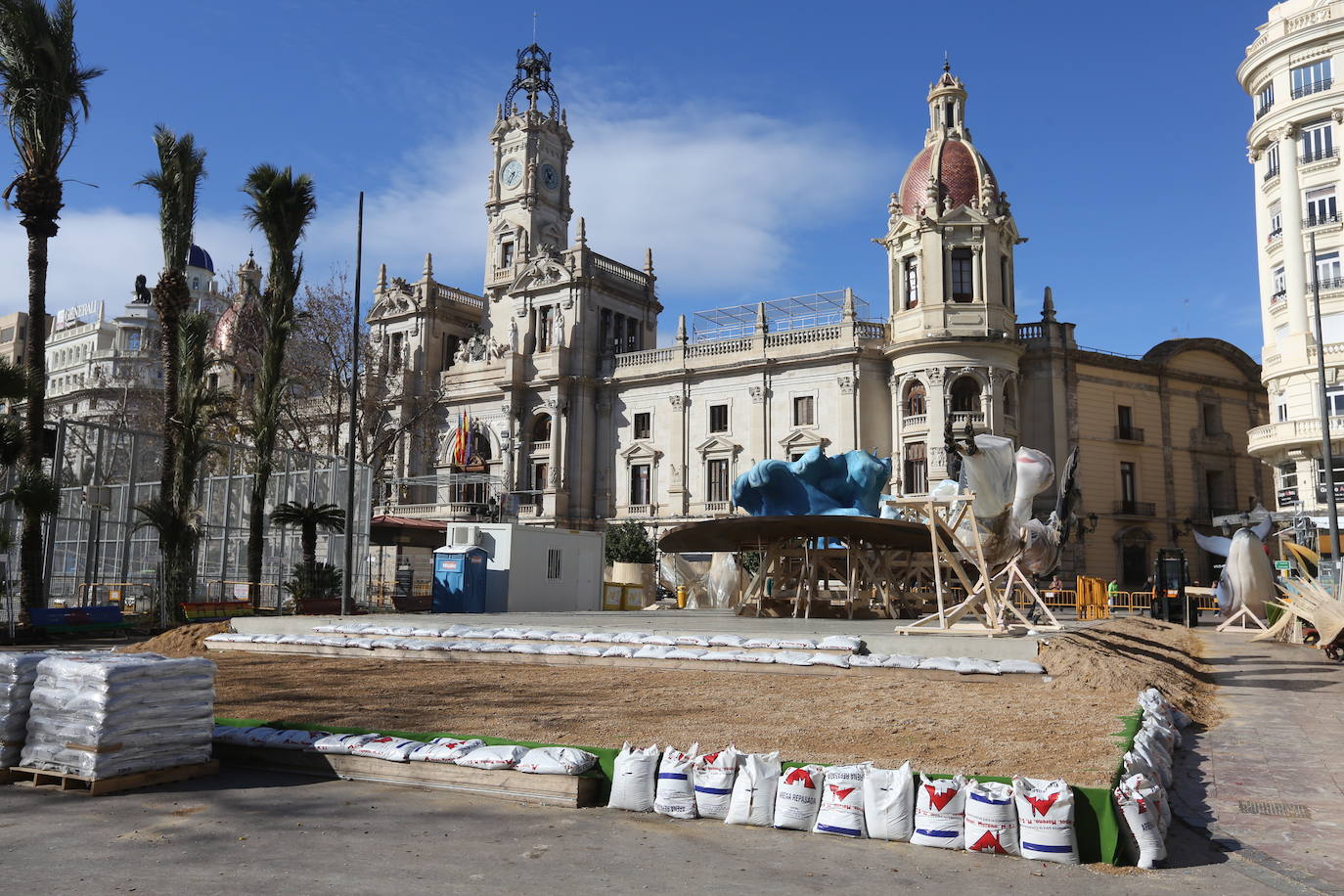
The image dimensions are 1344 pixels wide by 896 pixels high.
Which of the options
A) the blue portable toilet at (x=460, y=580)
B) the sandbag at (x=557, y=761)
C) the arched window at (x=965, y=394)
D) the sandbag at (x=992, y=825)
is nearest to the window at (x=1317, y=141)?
the arched window at (x=965, y=394)

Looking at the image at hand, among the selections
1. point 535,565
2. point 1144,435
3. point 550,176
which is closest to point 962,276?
point 1144,435

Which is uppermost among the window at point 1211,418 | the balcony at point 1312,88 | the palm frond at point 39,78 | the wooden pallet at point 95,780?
the balcony at point 1312,88

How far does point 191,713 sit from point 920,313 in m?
41.5

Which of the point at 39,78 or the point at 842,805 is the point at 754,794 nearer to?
the point at 842,805

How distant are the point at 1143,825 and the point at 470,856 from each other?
4198mm

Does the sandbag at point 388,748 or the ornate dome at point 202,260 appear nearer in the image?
the sandbag at point 388,748

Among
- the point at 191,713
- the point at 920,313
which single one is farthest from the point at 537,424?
the point at 191,713

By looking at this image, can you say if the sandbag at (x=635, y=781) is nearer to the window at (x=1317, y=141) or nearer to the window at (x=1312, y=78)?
the window at (x=1317, y=141)

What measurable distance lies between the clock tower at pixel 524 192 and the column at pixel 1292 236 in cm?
3531

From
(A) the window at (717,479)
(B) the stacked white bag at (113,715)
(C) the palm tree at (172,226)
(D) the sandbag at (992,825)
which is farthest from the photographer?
(A) the window at (717,479)

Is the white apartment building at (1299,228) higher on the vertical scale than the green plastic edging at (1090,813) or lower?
higher

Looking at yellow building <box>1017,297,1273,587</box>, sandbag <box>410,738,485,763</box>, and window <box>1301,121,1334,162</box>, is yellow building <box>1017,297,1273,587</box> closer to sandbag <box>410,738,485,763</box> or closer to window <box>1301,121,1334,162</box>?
window <box>1301,121,1334,162</box>

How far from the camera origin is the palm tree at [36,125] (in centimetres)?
2172

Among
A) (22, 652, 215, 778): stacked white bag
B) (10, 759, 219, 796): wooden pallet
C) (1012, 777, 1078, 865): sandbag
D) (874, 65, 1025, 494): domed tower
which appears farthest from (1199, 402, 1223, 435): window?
(10, 759, 219, 796): wooden pallet
